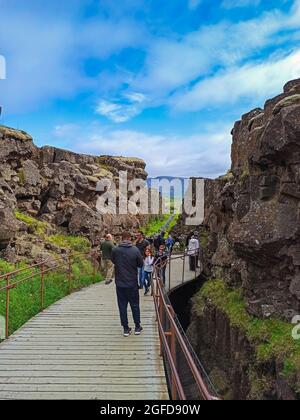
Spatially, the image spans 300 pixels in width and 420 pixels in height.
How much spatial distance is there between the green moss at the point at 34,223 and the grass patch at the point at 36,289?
2648 millimetres

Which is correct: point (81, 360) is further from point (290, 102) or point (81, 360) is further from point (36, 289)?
point (290, 102)

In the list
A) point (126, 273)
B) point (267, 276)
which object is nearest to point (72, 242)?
point (267, 276)

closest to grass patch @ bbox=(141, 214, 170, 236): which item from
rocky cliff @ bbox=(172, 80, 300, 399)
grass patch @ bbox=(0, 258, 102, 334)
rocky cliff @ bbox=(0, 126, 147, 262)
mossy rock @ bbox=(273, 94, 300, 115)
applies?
rocky cliff @ bbox=(0, 126, 147, 262)

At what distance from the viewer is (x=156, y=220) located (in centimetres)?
5200

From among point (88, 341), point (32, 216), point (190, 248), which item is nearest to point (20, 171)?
point (32, 216)

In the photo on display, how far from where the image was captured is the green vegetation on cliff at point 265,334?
1007cm

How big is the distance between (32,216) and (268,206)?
13.8m

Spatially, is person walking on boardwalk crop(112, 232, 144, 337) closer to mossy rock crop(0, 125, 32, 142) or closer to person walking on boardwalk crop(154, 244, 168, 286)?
person walking on boardwalk crop(154, 244, 168, 286)

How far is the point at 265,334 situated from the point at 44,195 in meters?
15.7

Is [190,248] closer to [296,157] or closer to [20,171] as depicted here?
[20,171]

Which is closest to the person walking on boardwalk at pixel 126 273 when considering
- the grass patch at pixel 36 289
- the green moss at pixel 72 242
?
the grass patch at pixel 36 289

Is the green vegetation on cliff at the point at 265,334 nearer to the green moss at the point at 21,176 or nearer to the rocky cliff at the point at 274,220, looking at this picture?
the rocky cliff at the point at 274,220

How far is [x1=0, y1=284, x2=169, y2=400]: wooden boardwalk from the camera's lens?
20.1 feet

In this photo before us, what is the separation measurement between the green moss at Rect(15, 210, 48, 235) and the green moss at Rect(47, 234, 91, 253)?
0.55m
